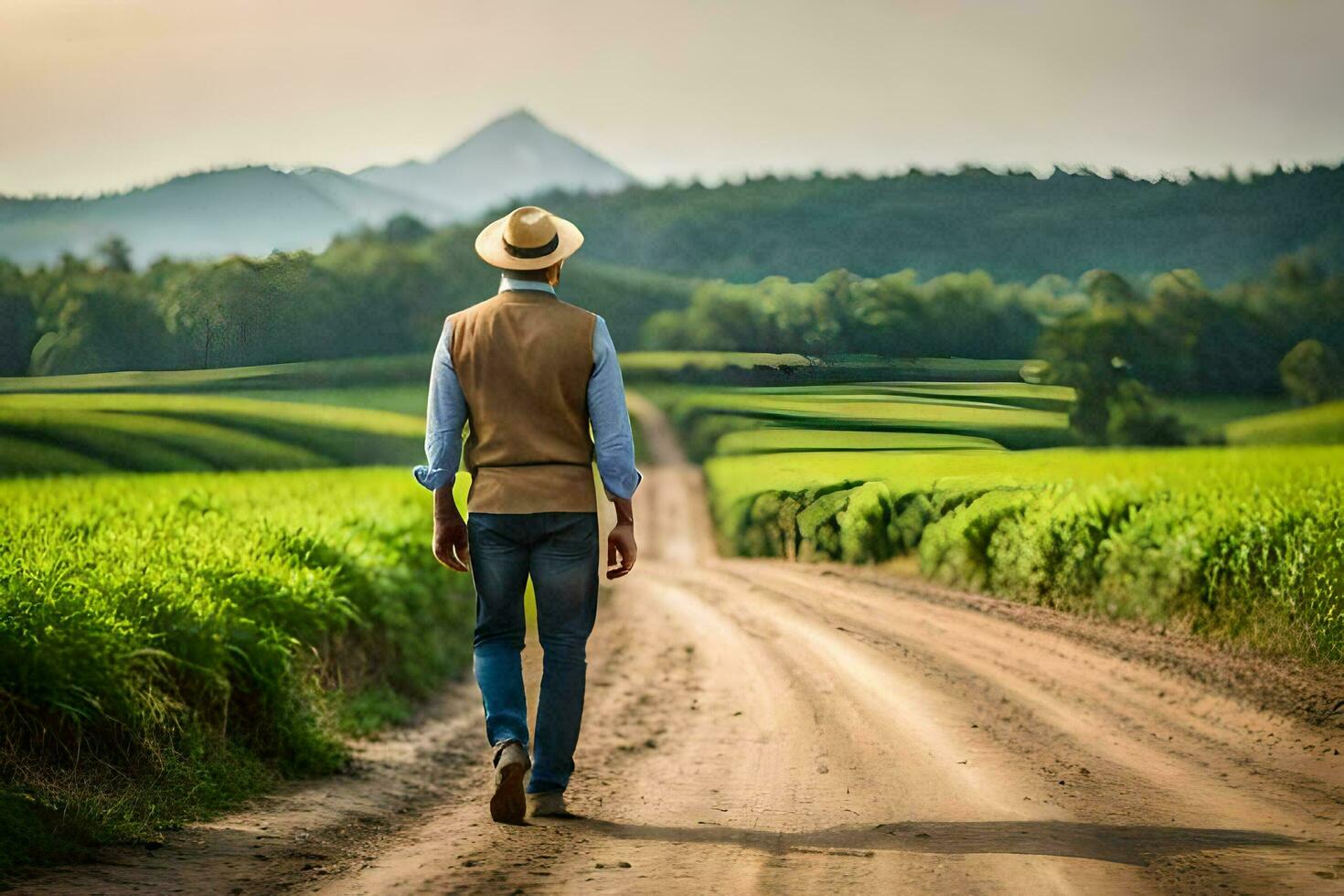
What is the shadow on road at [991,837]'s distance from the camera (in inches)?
153

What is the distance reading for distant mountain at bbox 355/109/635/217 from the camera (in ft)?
25.9

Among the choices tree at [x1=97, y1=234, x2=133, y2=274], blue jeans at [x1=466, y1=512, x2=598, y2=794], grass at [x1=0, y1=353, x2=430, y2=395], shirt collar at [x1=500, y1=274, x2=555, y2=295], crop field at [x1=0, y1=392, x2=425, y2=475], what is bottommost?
blue jeans at [x1=466, y1=512, x2=598, y2=794]

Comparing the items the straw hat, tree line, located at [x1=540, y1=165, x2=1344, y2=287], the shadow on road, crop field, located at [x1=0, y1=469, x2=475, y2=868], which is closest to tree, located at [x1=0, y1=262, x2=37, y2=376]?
crop field, located at [x1=0, y1=469, x2=475, y2=868]

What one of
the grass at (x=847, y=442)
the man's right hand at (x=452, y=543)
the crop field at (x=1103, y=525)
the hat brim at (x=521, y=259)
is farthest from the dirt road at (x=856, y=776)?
the hat brim at (x=521, y=259)

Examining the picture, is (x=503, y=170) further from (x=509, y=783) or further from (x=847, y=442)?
(x=509, y=783)

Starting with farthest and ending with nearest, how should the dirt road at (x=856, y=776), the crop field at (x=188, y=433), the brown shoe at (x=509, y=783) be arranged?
the crop field at (x=188, y=433) < the brown shoe at (x=509, y=783) < the dirt road at (x=856, y=776)

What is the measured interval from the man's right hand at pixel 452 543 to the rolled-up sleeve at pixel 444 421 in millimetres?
127

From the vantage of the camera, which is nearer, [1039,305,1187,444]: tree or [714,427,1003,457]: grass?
[714,427,1003,457]: grass

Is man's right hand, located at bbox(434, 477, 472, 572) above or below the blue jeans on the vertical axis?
above

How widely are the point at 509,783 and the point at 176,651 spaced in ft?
5.06

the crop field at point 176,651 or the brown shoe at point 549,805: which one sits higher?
the crop field at point 176,651

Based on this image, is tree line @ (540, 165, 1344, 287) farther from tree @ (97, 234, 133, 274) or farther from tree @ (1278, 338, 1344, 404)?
tree @ (97, 234, 133, 274)

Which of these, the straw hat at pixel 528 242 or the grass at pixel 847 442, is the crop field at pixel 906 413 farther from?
the straw hat at pixel 528 242

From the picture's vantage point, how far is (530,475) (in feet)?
14.1
